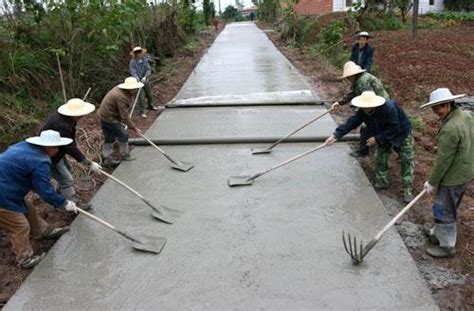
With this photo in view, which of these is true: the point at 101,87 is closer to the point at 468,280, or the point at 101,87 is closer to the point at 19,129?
the point at 19,129

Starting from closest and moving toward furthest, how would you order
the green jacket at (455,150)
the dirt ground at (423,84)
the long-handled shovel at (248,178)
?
1. the green jacket at (455,150)
2. the dirt ground at (423,84)
3. the long-handled shovel at (248,178)

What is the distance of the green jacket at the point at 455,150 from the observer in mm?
3207

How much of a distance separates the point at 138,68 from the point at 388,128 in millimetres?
4876

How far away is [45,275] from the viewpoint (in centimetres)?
338

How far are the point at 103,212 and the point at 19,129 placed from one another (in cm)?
236

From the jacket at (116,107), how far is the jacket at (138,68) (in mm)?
2246

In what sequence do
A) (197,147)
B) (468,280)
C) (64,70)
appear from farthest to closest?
(64,70)
(197,147)
(468,280)

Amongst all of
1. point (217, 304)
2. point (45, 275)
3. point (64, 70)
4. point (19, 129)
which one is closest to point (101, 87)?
point (64, 70)

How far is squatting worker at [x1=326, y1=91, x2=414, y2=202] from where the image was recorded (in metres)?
4.31

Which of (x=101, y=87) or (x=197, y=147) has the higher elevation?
(x=101, y=87)

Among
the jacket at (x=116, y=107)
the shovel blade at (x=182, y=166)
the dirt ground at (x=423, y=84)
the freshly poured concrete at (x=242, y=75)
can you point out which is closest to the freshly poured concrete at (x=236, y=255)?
the shovel blade at (x=182, y=166)

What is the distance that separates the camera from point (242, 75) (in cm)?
1109

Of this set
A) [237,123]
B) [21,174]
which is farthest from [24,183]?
[237,123]

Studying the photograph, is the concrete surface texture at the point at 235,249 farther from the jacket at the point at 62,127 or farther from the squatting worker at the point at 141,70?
the squatting worker at the point at 141,70
